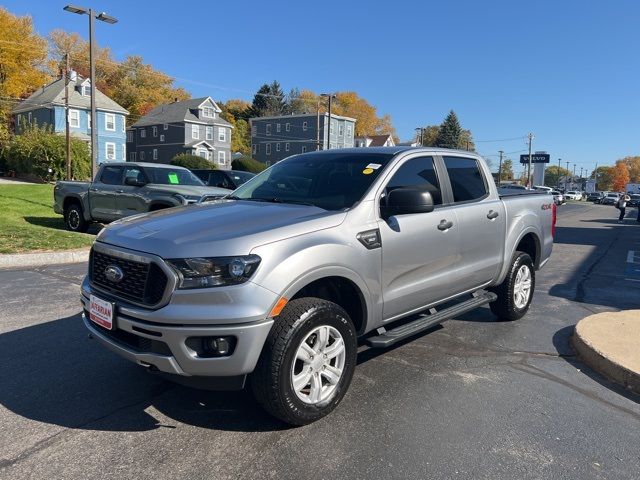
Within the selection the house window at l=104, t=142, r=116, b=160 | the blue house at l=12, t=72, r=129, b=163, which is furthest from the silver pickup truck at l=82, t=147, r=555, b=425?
the house window at l=104, t=142, r=116, b=160

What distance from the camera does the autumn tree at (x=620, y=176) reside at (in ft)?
454

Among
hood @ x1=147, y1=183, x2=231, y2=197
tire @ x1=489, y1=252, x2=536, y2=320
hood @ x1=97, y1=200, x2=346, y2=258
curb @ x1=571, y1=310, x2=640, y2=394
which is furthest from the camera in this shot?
hood @ x1=147, y1=183, x2=231, y2=197

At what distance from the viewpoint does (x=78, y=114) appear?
49.8 meters

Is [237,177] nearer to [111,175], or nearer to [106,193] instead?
[111,175]

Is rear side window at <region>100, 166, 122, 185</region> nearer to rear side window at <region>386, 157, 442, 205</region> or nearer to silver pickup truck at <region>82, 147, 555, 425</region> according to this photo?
silver pickup truck at <region>82, 147, 555, 425</region>

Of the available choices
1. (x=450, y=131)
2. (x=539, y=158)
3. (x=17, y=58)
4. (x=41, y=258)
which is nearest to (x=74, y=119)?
(x=17, y=58)

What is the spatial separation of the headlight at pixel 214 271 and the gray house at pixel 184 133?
5800 centimetres

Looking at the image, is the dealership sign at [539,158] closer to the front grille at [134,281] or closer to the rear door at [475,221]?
the rear door at [475,221]

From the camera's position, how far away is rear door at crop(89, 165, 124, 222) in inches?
462

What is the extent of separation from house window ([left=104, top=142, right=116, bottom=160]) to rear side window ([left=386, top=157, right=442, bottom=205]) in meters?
52.7

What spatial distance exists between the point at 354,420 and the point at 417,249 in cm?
144

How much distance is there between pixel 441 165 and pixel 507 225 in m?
1.21

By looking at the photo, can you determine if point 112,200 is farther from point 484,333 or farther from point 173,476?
point 173,476

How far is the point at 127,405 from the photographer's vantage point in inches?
141
